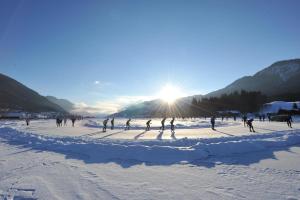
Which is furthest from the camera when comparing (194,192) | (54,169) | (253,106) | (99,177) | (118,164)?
(253,106)

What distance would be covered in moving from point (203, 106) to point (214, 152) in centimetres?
13111

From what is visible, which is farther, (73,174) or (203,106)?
(203,106)

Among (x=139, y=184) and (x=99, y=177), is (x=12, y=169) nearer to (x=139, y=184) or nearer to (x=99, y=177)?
(x=99, y=177)

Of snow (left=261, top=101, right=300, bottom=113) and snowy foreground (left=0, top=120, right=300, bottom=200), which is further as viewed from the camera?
snow (left=261, top=101, right=300, bottom=113)

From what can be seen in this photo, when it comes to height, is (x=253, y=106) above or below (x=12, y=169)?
above

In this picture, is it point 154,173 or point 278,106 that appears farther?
point 278,106

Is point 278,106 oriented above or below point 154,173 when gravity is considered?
above

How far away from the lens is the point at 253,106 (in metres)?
126

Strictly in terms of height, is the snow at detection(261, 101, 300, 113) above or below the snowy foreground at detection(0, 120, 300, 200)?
above

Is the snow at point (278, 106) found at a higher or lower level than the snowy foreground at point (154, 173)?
higher

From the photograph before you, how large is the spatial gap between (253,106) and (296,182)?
408ft

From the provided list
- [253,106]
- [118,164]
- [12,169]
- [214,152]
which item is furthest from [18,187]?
[253,106]

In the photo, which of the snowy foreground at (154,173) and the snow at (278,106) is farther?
the snow at (278,106)

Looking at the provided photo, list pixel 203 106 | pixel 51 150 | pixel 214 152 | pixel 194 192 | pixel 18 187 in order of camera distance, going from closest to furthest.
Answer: pixel 194 192
pixel 18 187
pixel 214 152
pixel 51 150
pixel 203 106
